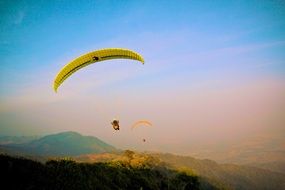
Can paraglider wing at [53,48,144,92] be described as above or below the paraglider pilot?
above

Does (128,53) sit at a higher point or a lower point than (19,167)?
higher

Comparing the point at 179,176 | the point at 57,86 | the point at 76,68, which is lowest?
the point at 179,176

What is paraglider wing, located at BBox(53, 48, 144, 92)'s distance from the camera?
804 inches

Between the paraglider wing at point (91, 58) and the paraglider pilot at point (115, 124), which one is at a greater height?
the paraglider wing at point (91, 58)

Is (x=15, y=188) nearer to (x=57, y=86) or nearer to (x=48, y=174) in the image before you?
(x=48, y=174)

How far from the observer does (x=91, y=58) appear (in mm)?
20562

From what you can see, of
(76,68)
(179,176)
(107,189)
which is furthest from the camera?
(179,176)

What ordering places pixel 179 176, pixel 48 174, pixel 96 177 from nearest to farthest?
pixel 48 174 → pixel 96 177 → pixel 179 176

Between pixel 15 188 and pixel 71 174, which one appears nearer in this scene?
pixel 15 188

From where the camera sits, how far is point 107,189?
26.1 m

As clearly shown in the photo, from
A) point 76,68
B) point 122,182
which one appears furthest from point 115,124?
point 122,182

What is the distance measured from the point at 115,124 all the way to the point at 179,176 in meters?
60.0

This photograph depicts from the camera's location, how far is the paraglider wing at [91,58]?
20.4 meters

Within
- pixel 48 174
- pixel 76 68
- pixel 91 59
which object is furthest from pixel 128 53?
pixel 48 174
